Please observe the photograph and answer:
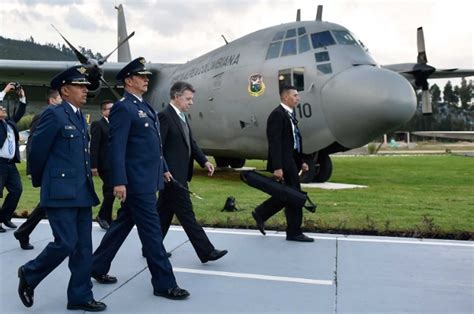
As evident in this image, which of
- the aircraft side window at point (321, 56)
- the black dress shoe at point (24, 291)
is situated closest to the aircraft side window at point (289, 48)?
the aircraft side window at point (321, 56)

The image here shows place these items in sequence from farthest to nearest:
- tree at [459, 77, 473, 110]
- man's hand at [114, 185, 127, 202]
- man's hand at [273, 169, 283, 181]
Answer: tree at [459, 77, 473, 110] < man's hand at [273, 169, 283, 181] < man's hand at [114, 185, 127, 202]

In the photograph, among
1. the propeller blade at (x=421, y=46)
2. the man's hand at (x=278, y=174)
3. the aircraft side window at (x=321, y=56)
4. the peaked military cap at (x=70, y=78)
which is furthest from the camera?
the propeller blade at (x=421, y=46)

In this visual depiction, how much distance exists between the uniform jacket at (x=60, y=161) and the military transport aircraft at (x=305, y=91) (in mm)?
7638

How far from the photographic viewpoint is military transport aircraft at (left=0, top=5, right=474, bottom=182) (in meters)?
10.3

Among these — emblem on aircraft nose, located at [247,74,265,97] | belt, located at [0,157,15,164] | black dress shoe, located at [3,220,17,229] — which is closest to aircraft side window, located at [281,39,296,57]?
emblem on aircraft nose, located at [247,74,265,97]

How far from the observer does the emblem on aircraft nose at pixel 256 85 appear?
38.9ft

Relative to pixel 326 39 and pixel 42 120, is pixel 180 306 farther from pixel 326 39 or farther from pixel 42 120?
pixel 326 39

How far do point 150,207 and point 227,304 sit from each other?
1013mm

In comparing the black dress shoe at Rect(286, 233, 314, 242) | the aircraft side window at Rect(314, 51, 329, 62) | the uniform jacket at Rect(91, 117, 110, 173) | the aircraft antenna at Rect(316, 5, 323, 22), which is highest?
the aircraft antenna at Rect(316, 5, 323, 22)

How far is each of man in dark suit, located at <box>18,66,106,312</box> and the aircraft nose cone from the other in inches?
299

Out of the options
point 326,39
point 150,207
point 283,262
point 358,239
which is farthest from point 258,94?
point 150,207

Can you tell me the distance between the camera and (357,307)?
11.9 feet

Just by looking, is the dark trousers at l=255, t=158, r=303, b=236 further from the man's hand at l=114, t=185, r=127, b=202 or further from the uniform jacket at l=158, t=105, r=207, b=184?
the man's hand at l=114, t=185, r=127, b=202

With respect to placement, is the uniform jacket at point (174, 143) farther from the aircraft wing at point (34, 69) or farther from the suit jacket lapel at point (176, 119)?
the aircraft wing at point (34, 69)
